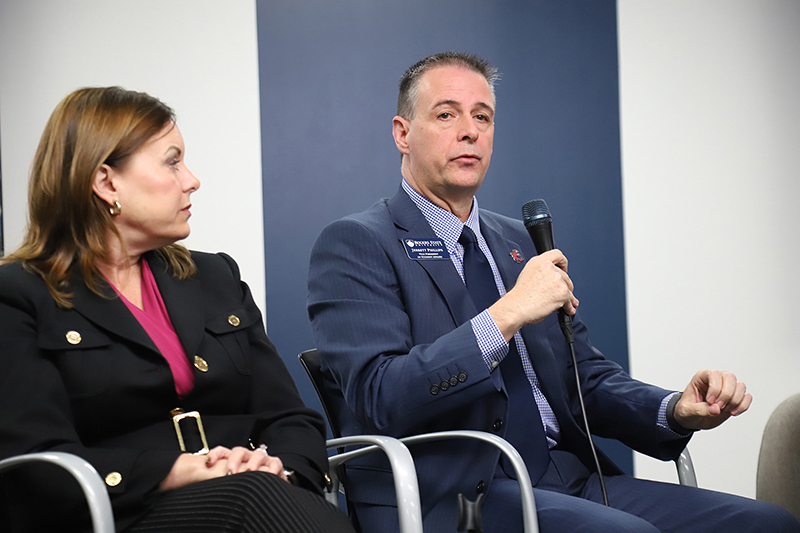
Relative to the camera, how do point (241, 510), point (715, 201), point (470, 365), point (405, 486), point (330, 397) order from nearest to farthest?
1. point (241, 510)
2. point (405, 486)
3. point (470, 365)
4. point (330, 397)
5. point (715, 201)

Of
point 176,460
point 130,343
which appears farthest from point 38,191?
point 176,460

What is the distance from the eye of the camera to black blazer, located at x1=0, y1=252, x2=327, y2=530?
4.29 ft

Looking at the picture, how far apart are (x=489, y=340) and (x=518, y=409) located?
0.26m

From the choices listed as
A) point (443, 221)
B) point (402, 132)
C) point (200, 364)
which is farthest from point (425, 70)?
point (200, 364)

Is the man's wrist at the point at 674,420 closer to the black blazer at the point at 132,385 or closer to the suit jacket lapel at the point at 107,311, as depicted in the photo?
the black blazer at the point at 132,385

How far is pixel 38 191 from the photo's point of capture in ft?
5.24

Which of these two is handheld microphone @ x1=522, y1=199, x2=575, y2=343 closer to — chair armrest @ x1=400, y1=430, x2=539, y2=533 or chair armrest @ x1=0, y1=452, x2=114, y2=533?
chair armrest @ x1=400, y1=430, x2=539, y2=533

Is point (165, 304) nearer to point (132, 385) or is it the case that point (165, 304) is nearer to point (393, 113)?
point (132, 385)

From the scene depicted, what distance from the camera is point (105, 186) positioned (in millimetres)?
1595

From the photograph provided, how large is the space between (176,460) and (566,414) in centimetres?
96

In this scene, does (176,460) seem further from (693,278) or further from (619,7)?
(619,7)

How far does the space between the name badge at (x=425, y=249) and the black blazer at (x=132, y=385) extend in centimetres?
42

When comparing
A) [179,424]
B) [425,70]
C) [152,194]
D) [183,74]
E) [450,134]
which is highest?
[183,74]

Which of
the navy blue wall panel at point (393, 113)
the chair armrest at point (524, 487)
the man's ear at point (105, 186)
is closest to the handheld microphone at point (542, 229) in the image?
the chair armrest at point (524, 487)
